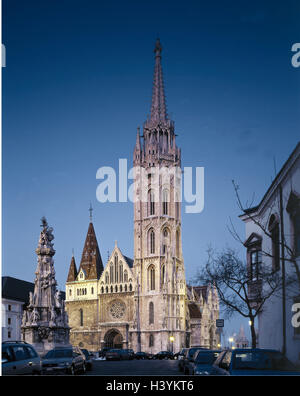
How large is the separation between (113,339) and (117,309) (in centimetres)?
387

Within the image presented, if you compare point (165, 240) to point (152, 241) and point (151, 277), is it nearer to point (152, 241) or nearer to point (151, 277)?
point (152, 241)

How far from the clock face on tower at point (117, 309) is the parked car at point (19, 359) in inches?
2272

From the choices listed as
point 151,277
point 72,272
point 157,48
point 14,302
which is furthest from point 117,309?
point 157,48

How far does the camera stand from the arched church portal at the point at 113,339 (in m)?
67.1

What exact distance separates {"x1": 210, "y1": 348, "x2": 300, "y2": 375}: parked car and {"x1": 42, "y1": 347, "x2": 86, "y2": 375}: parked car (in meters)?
7.09

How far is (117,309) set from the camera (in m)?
68.1

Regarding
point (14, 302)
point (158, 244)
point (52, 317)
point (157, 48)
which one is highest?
point (157, 48)

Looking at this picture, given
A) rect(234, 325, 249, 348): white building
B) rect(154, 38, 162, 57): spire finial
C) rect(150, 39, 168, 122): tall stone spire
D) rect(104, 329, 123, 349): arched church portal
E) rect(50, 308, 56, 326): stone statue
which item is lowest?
rect(234, 325, 249, 348): white building

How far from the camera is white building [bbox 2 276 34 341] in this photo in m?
52.2

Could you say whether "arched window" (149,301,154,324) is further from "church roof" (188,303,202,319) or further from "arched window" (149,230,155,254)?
"church roof" (188,303,202,319)

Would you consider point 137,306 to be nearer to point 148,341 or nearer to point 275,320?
point 148,341

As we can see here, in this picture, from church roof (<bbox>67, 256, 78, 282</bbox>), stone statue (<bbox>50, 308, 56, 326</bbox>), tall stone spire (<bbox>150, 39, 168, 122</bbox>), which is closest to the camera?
stone statue (<bbox>50, 308, 56, 326</bbox>)

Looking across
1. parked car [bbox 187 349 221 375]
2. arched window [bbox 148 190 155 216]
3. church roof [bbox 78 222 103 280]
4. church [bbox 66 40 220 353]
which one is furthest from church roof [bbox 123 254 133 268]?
parked car [bbox 187 349 221 375]
